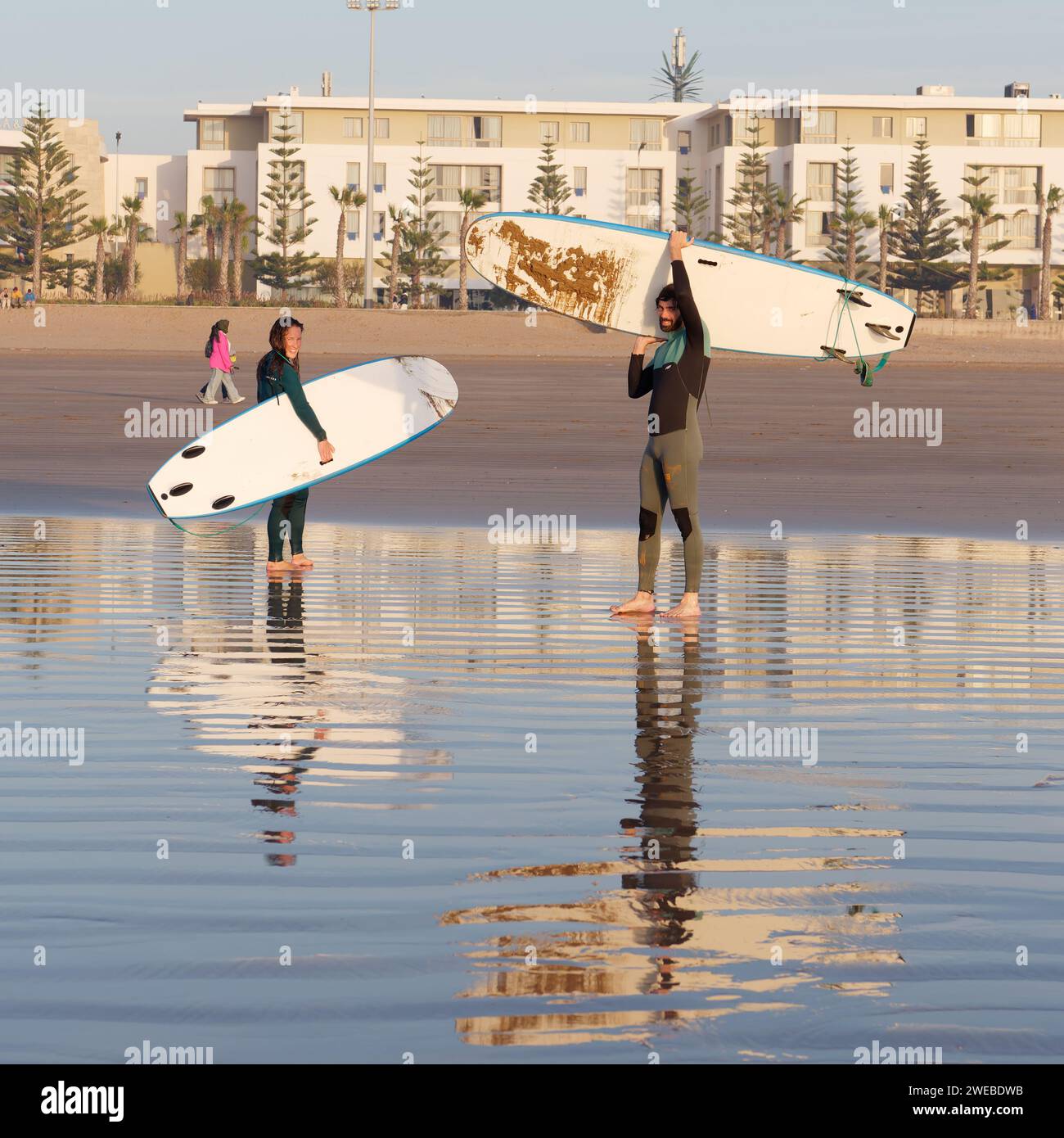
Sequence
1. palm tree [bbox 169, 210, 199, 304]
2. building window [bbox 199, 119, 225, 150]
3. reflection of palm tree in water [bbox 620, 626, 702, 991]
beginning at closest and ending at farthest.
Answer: reflection of palm tree in water [bbox 620, 626, 702, 991]
palm tree [bbox 169, 210, 199, 304]
building window [bbox 199, 119, 225, 150]

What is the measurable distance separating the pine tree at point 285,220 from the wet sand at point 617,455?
51.9 metres

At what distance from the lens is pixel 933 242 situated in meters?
88.8

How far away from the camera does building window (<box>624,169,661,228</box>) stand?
323 feet

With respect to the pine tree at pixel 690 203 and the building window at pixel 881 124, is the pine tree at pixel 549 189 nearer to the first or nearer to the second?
the pine tree at pixel 690 203

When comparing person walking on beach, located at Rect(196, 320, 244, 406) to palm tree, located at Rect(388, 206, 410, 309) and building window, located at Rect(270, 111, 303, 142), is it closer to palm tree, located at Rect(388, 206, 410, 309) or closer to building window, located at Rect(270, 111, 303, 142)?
palm tree, located at Rect(388, 206, 410, 309)

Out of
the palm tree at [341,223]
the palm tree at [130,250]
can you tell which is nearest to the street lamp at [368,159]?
the palm tree at [341,223]

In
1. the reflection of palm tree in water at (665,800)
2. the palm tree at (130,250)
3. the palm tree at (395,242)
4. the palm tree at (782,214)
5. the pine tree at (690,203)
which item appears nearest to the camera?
the reflection of palm tree in water at (665,800)

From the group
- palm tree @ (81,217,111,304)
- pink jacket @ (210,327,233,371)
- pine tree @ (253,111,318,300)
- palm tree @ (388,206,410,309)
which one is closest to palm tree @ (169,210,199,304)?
pine tree @ (253,111,318,300)

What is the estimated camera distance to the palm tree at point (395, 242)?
84250 mm

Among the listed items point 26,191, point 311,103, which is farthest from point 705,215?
point 26,191

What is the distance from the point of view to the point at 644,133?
9925cm

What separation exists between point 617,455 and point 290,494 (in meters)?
10.7

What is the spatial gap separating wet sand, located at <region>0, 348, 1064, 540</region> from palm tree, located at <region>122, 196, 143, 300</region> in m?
50.3
